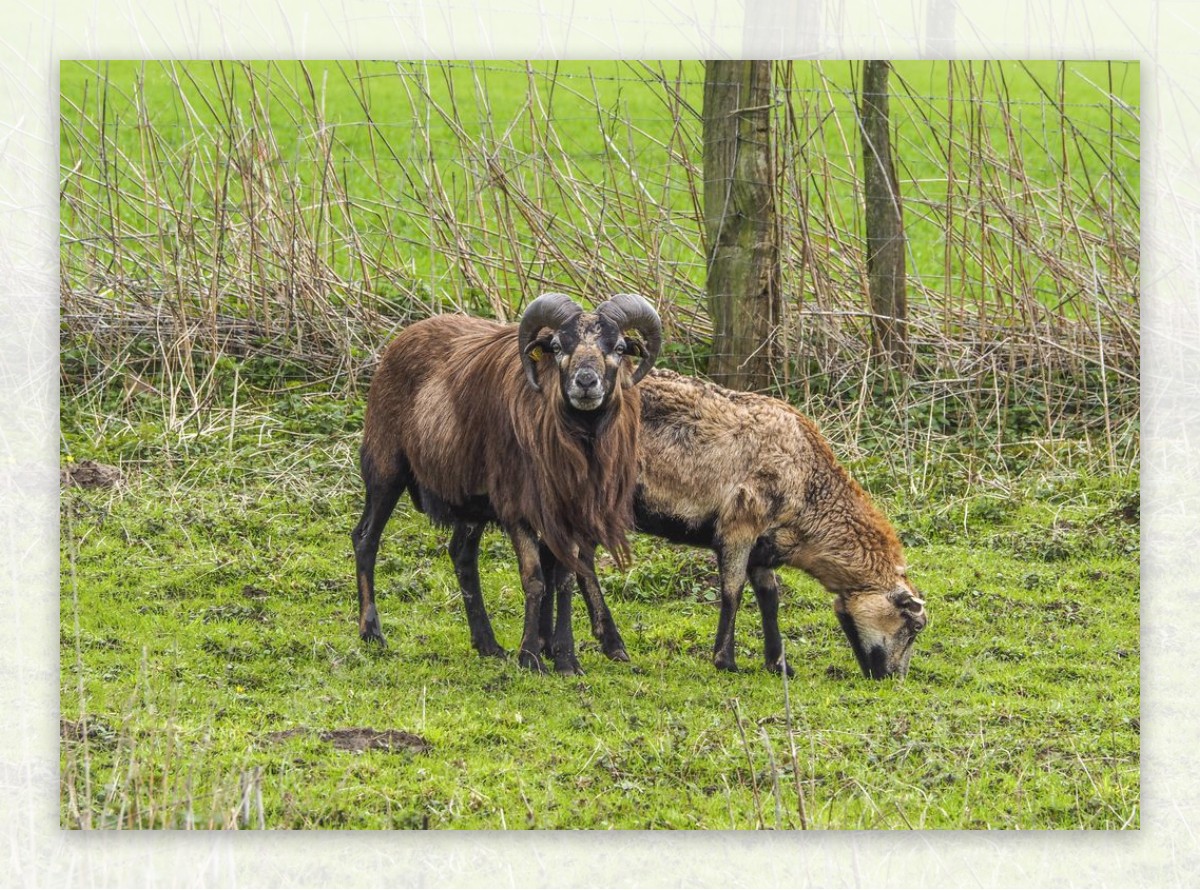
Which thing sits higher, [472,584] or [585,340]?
[585,340]

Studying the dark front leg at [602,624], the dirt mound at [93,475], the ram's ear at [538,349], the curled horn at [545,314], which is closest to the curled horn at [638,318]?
the curled horn at [545,314]

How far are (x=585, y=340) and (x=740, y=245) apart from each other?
2.49 meters

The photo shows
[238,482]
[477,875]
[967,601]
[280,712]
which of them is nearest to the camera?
[477,875]

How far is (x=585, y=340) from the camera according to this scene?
7.60m

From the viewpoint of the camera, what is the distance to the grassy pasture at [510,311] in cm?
742

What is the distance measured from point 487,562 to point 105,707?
97.3 inches

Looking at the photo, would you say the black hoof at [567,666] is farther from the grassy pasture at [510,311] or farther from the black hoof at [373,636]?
the black hoof at [373,636]

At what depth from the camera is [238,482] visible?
9312mm

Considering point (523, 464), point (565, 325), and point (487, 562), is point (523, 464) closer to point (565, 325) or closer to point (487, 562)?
point (565, 325)

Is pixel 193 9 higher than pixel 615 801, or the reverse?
pixel 193 9

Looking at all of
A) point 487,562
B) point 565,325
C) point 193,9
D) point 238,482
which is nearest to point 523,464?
point 565,325

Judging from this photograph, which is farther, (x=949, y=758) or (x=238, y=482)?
(x=238, y=482)

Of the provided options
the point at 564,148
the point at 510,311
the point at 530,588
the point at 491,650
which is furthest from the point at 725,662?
the point at 564,148

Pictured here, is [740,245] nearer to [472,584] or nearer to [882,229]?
[882,229]
